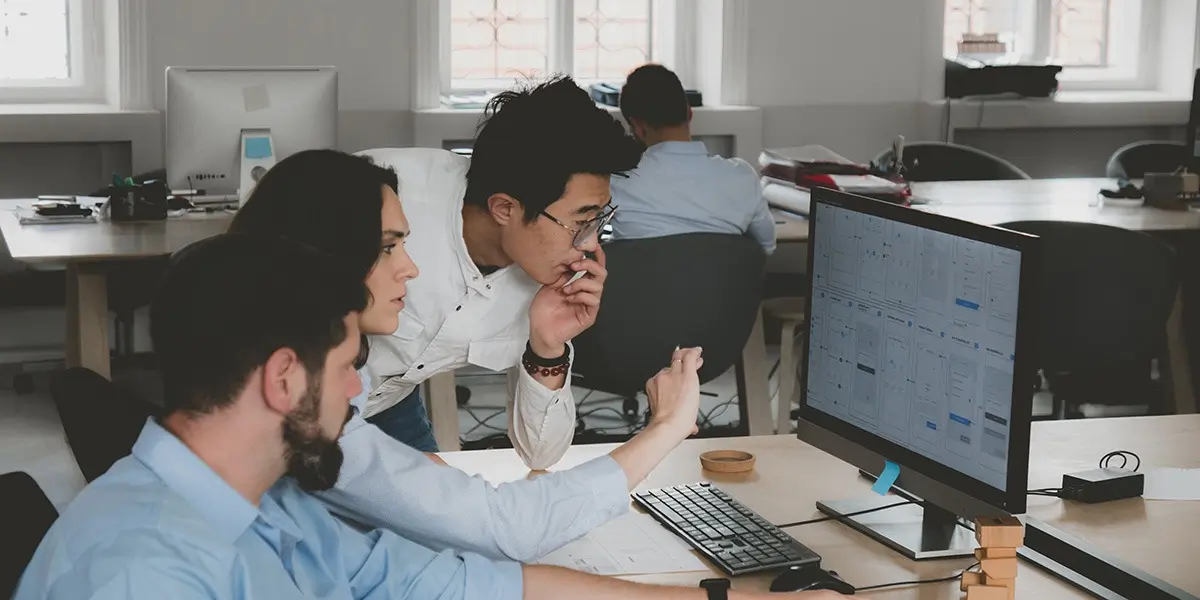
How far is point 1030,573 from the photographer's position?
5.72 ft

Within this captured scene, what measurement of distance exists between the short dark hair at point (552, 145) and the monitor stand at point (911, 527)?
0.61 metres

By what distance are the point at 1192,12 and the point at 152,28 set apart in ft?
15.4

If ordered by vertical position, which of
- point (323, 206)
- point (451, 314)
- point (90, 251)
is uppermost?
point (323, 206)

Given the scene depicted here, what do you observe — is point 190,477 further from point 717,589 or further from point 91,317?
point 91,317

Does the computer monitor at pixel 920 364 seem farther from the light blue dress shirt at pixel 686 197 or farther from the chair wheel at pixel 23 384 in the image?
the chair wheel at pixel 23 384

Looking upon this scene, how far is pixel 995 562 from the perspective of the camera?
1.59 m

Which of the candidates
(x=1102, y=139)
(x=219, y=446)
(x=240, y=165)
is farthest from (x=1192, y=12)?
(x=219, y=446)

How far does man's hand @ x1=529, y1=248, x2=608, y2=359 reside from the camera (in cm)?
220

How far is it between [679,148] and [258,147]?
1.31 meters

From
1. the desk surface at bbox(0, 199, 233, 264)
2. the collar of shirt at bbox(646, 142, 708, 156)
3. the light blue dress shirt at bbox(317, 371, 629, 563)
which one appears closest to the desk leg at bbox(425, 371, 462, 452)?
the desk surface at bbox(0, 199, 233, 264)

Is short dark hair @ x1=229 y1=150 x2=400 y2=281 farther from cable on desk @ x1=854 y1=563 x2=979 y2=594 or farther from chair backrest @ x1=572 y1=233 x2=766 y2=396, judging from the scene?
chair backrest @ x1=572 y1=233 x2=766 y2=396

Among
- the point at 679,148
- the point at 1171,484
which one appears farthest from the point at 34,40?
the point at 1171,484

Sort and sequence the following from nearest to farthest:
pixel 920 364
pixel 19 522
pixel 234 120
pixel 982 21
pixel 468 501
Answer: pixel 19 522 → pixel 468 501 → pixel 920 364 → pixel 234 120 → pixel 982 21

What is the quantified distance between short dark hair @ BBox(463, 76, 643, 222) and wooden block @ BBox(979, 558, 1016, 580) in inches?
33.6
